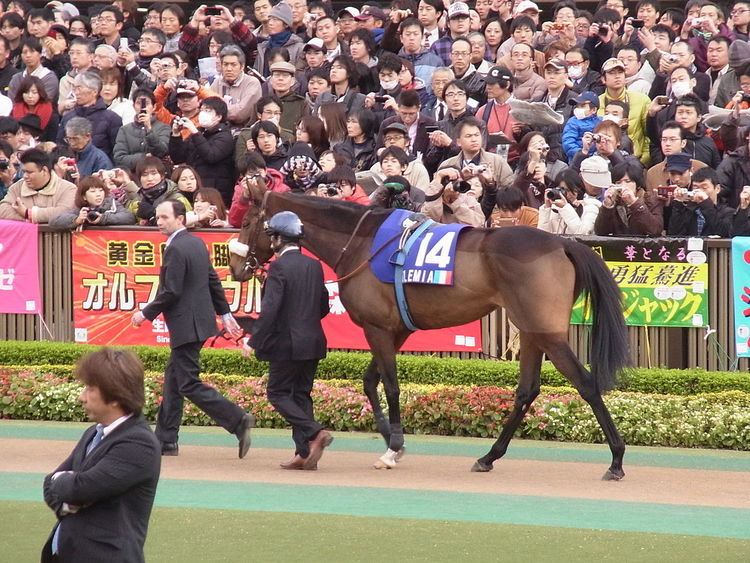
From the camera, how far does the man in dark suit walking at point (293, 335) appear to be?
9.94 m

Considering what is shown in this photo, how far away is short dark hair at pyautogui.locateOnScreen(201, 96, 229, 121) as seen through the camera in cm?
1459

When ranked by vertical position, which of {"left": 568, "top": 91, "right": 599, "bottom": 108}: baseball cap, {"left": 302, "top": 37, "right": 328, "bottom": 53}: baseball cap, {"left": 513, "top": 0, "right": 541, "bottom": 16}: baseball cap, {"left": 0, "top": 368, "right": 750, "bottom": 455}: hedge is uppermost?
{"left": 513, "top": 0, "right": 541, "bottom": 16}: baseball cap

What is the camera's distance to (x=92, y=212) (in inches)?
530

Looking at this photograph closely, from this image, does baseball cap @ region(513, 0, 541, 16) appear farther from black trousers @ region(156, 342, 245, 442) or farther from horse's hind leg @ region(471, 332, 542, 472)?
black trousers @ region(156, 342, 245, 442)

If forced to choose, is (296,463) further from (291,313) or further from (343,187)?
(343,187)

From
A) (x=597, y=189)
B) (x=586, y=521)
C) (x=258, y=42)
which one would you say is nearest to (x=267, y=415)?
(x=597, y=189)

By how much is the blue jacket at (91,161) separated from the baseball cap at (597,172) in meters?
5.38

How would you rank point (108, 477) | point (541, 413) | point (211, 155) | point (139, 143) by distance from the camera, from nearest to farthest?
point (108, 477)
point (541, 413)
point (211, 155)
point (139, 143)

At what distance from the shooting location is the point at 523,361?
33.3 feet

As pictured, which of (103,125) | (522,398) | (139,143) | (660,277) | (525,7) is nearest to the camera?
(522,398)

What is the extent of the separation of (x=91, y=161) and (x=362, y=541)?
8475 mm

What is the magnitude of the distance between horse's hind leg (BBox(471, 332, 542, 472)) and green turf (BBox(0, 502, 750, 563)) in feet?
6.58

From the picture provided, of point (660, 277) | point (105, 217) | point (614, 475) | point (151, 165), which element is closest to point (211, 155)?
point (151, 165)

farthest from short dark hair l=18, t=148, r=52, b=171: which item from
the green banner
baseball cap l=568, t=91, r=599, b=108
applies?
the green banner
